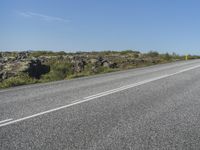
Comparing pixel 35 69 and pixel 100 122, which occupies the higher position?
pixel 100 122

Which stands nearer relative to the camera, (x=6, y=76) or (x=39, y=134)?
(x=39, y=134)

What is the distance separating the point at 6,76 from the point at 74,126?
589 inches

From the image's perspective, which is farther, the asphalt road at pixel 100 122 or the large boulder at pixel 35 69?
the large boulder at pixel 35 69

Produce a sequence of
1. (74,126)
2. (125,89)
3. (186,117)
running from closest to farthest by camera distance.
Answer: (74,126) < (186,117) < (125,89)

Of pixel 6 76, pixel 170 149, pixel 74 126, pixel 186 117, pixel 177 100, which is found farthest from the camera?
pixel 6 76

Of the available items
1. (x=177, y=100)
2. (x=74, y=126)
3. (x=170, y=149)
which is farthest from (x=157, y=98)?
(x=170, y=149)

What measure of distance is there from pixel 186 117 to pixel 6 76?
15072 millimetres

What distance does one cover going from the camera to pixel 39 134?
550cm

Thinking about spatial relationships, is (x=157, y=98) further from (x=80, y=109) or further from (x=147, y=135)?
(x=147, y=135)

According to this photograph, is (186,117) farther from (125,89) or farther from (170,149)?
(125,89)

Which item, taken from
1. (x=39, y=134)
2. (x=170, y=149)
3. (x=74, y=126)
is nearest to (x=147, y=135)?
(x=170, y=149)

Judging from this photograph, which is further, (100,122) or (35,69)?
(35,69)

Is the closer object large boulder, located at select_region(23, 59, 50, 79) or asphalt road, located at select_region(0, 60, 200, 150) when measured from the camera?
asphalt road, located at select_region(0, 60, 200, 150)

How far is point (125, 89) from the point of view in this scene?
11.9 m
